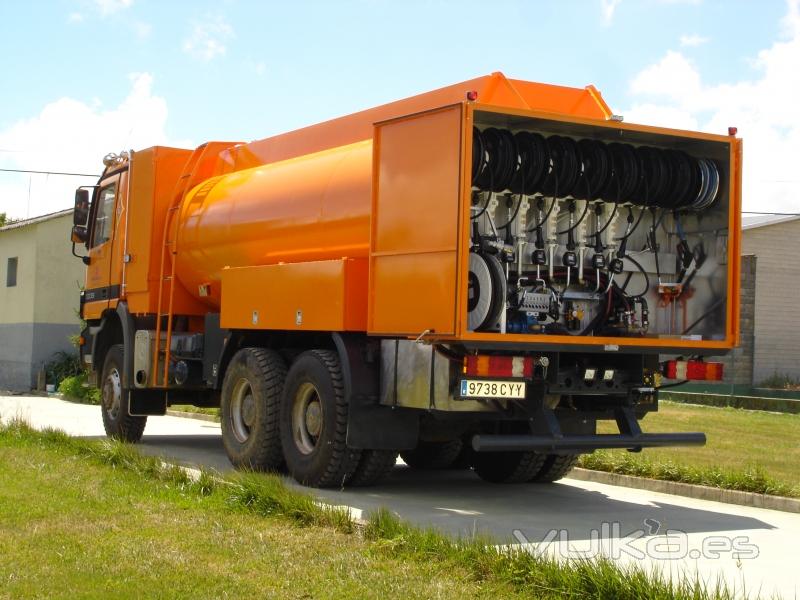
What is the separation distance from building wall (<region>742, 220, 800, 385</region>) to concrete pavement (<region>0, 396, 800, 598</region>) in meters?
20.8

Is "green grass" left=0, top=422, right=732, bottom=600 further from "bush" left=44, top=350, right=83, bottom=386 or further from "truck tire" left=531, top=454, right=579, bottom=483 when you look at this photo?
"bush" left=44, top=350, right=83, bottom=386

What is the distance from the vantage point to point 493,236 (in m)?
9.78

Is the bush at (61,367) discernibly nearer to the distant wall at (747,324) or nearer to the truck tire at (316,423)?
the distant wall at (747,324)

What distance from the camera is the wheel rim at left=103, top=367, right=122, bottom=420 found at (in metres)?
14.9

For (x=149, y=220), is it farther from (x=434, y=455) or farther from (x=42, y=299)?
(x=42, y=299)

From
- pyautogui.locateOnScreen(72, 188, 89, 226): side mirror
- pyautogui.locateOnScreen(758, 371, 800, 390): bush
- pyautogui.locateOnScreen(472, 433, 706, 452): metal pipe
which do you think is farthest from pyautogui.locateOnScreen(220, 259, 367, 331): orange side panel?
pyautogui.locateOnScreen(758, 371, 800, 390): bush

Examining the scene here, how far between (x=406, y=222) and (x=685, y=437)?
3.00 m

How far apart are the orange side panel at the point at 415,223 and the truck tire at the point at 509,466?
8.52ft

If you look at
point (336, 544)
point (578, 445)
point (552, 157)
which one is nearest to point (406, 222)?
point (552, 157)

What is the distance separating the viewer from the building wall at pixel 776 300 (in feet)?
104

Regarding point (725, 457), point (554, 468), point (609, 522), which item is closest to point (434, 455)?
point (554, 468)

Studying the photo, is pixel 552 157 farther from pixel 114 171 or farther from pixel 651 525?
pixel 114 171

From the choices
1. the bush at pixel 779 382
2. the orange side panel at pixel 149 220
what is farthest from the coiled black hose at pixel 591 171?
the bush at pixel 779 382

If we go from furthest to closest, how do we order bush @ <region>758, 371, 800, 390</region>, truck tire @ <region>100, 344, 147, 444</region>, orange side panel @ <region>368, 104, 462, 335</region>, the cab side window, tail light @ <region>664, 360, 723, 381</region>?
bush @ <region>758, 371, 800, 390</region> → the cab side window → truck tire @ <region>100, 344, 147, 444</region> → tail light @ <region>664, 360, 723, 381</region> → orange side panel @ <region>368, 104, 462, 335</region>
